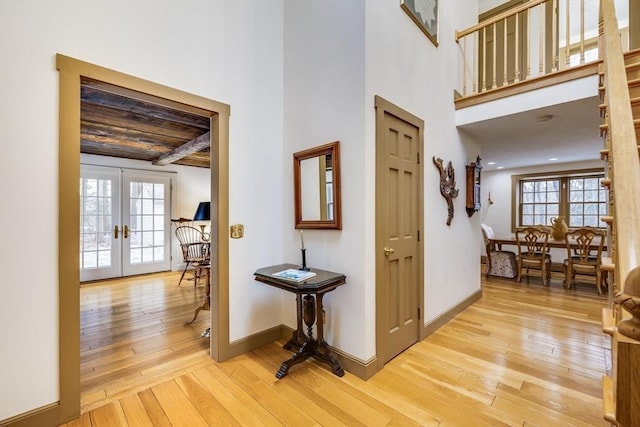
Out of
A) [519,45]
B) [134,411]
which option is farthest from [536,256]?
[134,411]

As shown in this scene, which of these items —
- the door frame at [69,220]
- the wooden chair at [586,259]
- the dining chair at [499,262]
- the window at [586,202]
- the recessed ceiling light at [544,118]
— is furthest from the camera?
the window at [586,202]

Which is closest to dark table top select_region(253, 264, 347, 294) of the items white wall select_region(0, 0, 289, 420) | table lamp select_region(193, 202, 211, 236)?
white wall select_region(0, 0, 289, 420)

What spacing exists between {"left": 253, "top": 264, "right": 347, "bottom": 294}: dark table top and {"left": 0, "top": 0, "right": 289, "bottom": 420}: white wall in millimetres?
319

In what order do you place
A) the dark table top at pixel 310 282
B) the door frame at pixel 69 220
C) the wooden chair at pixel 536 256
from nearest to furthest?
the door frame at pixel 69 220 < the dark table top at pixel 310 282 < the wooden chair at pixel 536 256

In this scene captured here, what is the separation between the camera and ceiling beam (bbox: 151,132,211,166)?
12.7ft

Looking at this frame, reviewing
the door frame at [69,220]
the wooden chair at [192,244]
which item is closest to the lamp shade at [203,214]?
the wooden chair at [192,244]

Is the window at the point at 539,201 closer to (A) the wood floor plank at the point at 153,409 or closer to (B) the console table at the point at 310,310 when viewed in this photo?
(B) the console table at the point at 310,310

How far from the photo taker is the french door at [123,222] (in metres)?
5.23

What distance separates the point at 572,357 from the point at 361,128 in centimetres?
264

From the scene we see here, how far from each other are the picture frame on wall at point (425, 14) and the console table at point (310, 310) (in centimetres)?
248

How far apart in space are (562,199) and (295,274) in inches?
282

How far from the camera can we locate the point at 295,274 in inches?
88.0

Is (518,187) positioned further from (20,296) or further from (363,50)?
(20,296)

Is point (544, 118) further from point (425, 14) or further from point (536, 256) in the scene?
point (536, 256)
